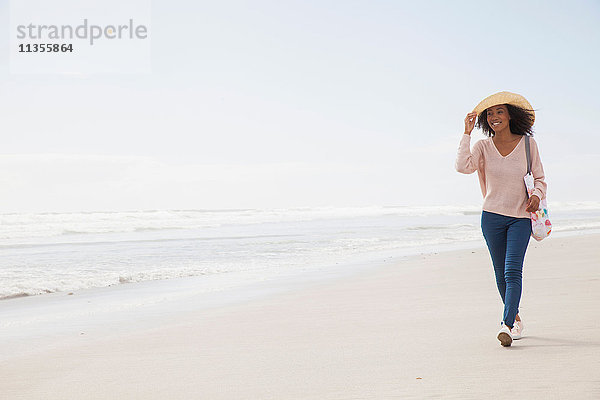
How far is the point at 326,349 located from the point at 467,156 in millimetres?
1630

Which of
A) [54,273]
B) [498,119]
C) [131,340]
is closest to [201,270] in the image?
[54,273]

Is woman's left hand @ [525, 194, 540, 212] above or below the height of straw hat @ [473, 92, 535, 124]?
below

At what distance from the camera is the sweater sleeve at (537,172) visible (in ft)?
12.3

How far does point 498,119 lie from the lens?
3.86m

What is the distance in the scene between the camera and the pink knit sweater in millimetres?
3779

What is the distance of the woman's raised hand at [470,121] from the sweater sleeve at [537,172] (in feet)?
1.31

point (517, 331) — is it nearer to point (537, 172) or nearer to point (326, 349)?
point (537, 172)

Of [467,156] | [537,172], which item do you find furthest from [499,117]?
[537,172]

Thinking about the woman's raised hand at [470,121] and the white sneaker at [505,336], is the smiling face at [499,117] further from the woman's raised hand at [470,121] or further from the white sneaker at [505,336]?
the white sneaker at [505,336]

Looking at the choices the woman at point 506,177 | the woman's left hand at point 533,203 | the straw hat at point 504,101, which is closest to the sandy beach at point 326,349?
the woman at point 506,177

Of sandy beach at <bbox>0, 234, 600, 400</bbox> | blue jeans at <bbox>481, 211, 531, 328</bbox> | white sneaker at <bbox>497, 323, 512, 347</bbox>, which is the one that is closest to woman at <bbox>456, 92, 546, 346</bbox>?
blue jeans at <bbox>481, 211, 531, 328</bbox>

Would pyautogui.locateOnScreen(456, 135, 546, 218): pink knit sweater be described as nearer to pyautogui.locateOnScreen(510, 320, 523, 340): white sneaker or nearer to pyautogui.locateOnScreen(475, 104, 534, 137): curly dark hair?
pyautogui.locateOnScreen(475, 104, 534, 137): curly dark hair

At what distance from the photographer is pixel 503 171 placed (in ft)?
12.6

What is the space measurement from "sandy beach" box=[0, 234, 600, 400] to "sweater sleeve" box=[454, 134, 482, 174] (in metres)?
1.18
